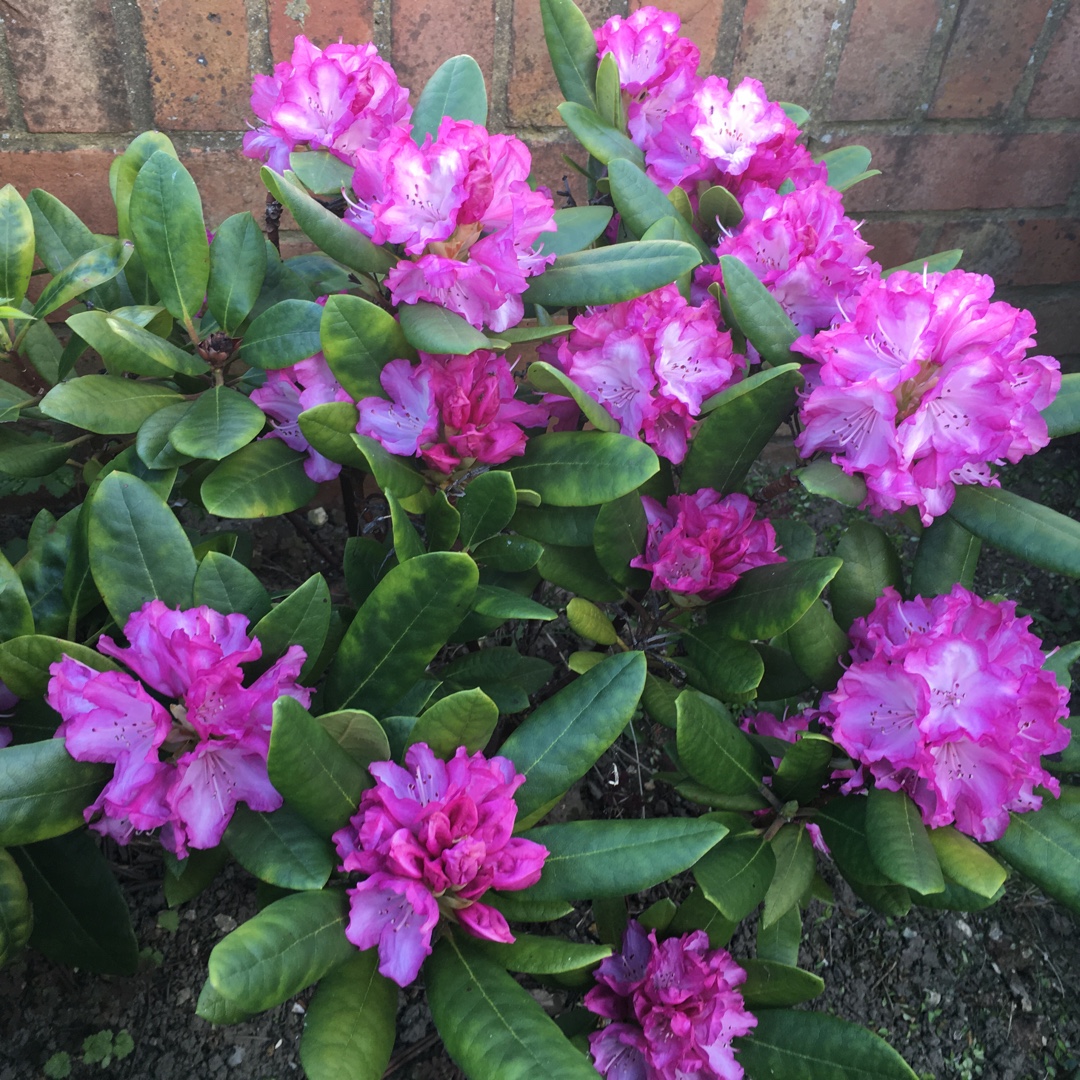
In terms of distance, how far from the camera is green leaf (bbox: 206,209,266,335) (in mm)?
1014

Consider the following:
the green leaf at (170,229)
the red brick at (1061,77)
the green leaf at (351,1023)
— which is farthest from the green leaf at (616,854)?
the red brick at (1061,77)

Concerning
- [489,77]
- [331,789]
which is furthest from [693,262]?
[489,77]

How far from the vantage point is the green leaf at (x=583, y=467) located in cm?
83

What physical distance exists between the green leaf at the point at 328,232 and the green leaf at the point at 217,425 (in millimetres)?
185

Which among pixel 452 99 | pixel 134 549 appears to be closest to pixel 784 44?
pixel 452 99

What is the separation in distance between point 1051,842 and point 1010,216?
1640mm

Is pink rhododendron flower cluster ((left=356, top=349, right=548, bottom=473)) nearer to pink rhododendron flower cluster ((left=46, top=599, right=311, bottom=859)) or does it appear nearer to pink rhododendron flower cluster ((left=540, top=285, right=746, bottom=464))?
pink rhododendron flower cluster ((left=540, top=285, right=746, bottom=464))

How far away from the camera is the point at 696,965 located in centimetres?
95

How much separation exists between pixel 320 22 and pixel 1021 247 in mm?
1586

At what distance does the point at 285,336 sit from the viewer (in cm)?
95

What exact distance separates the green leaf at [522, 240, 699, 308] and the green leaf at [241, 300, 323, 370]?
0.22 m

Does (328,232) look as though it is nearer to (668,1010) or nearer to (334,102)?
(334,102)

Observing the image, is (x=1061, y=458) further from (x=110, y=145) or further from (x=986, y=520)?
(x=110, y=145)

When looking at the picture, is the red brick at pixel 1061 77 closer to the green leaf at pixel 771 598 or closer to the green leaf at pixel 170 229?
the green leaf at pixel 771 598
